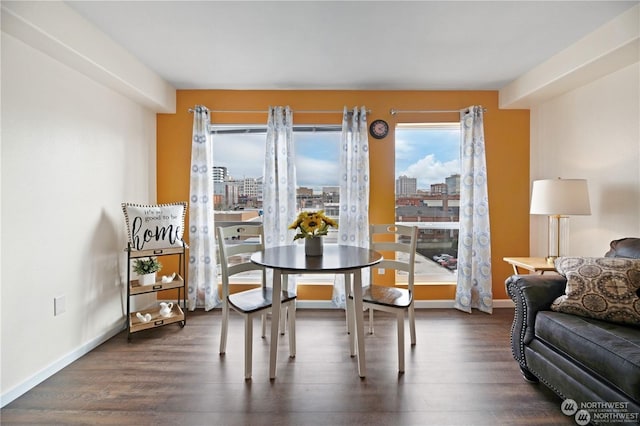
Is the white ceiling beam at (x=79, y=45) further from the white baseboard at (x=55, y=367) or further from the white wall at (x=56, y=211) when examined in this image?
the white baseboard at (x=55, y=367)

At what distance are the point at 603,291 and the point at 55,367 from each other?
12.1 feet

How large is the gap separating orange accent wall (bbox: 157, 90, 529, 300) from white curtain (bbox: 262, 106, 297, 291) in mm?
207

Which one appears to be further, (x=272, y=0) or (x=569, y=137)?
(x=569, y=137)

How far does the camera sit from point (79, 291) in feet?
8.64

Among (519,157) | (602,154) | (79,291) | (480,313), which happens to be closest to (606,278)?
(602,154)

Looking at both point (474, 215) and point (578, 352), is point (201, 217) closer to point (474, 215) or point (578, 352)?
point (474, 215)

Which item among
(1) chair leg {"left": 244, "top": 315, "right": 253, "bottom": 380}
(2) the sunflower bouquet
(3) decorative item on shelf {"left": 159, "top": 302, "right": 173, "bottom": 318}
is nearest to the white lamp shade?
(2) the sunflower bouquet

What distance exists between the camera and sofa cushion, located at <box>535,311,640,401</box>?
1.51 m

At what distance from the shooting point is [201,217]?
3.64 metres

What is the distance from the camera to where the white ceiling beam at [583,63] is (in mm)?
2252

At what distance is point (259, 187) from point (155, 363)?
2095mm

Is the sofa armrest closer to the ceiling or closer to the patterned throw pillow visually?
the patterned throw pillow

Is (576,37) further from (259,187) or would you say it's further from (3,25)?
(3,25)

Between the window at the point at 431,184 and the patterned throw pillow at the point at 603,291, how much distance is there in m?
1.78
